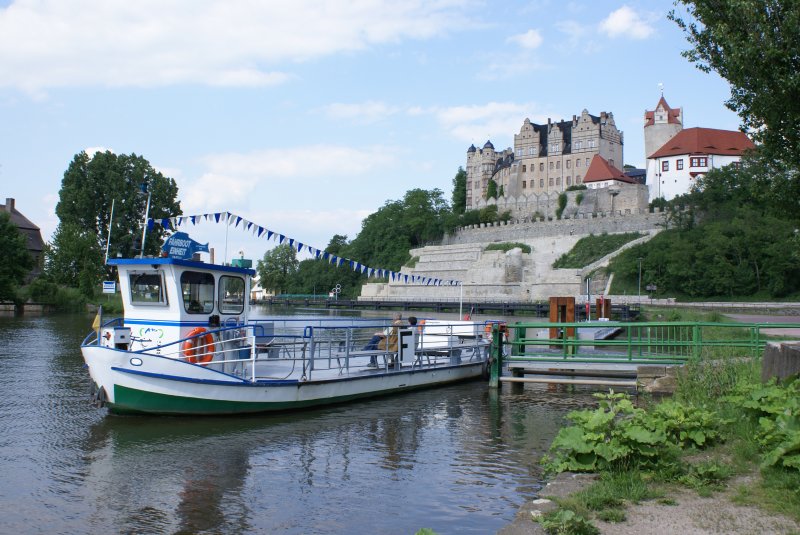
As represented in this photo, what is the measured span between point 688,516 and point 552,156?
110 m

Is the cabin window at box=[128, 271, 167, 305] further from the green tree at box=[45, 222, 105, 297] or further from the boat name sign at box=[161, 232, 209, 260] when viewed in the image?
the green tree at box=[45, 222, 105, 297]

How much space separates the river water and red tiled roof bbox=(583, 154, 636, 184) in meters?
86.1

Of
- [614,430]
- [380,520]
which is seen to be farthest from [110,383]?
[614,430]

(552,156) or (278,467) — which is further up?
(552,156)

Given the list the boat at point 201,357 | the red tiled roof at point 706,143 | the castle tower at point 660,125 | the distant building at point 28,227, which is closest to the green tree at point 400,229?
the castle tower at point 660,125

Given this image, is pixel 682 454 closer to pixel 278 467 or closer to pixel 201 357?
pixel 278 467

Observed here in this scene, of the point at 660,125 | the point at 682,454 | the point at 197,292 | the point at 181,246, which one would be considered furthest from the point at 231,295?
the point at 660,125

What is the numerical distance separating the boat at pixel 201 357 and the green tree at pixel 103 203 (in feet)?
161

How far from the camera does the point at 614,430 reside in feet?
23.9

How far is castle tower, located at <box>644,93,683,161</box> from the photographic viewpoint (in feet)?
320

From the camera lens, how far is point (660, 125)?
322ft

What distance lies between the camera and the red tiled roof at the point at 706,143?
8425 cm

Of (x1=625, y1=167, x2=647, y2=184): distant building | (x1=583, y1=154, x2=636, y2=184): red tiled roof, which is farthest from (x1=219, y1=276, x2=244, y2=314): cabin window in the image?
(x1=625, y1=167, x2=647, y2=184): distant building

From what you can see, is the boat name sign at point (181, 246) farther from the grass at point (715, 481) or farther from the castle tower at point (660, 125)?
the castle tower at point (660, 125)
